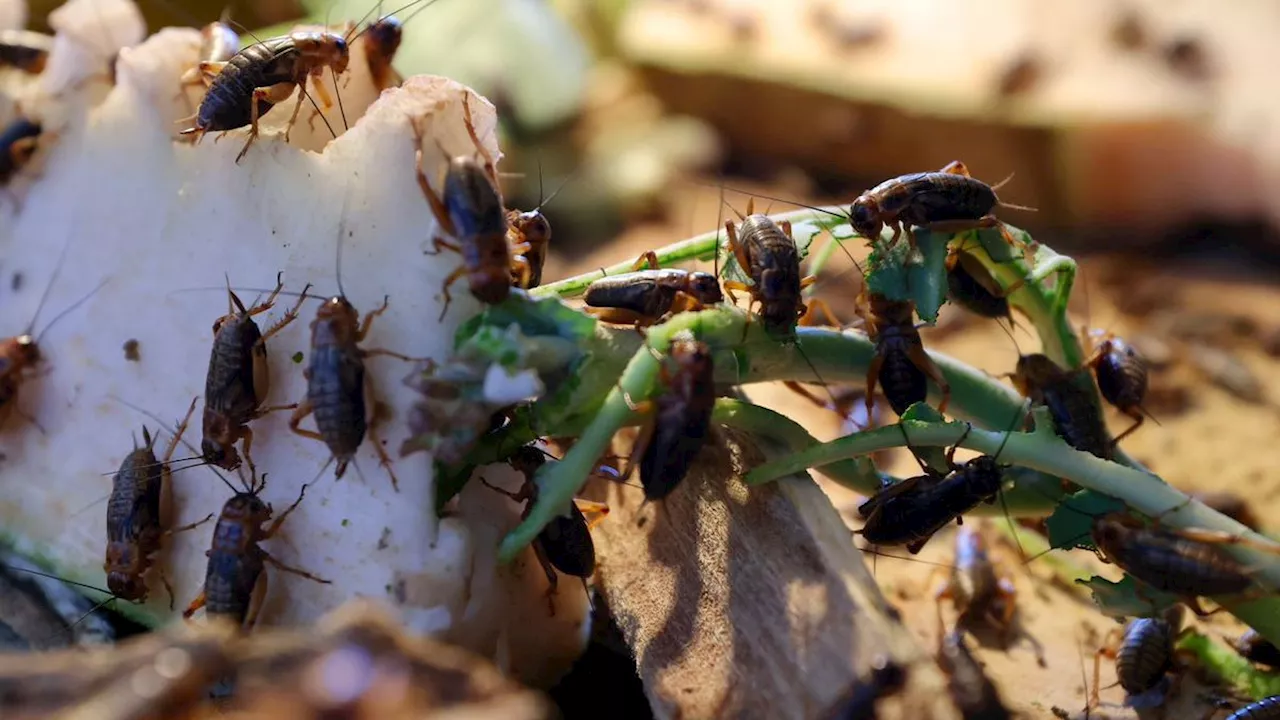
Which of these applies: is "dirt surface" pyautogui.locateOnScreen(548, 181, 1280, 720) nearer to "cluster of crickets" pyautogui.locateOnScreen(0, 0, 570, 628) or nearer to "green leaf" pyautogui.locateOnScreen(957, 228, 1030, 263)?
"green leaf" pyautogui.locateOnScreen(957, 228, 1030, 263)

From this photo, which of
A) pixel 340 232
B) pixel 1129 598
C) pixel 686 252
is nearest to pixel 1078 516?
pixel 1129 598

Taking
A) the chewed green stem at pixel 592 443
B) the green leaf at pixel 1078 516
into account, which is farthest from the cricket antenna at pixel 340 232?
the green leaf at pixel 1078 516

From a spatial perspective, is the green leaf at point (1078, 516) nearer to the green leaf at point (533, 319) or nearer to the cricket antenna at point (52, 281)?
the green leaf at point (533, 319)

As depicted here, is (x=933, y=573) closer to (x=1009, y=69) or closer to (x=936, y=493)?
(x=936, y=493)

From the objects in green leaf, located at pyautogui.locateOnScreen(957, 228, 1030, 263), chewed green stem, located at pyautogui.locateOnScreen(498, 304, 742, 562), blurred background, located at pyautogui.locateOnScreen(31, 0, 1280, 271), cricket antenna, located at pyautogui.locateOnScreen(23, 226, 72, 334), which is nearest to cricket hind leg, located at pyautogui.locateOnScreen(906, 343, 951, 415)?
green leaf, located at pyautogui.locateOnScreen(957, 228, 1030, 263)

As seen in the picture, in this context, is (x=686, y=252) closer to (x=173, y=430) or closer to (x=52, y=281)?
(x=173, y=430)

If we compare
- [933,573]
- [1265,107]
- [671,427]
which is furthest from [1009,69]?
[671,427]
